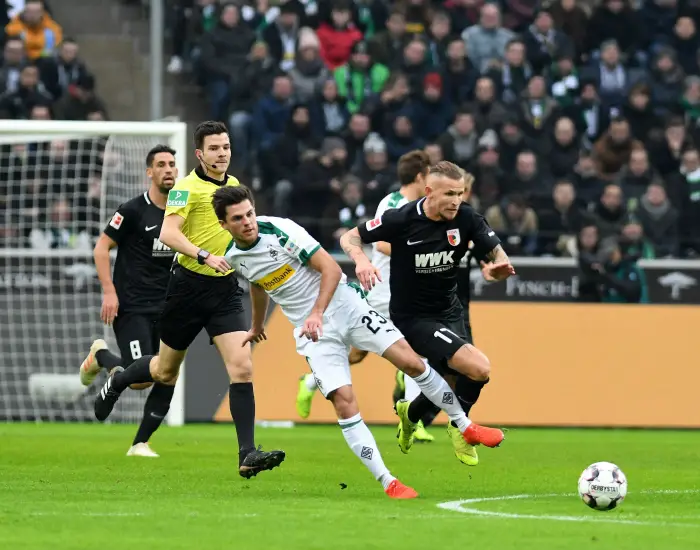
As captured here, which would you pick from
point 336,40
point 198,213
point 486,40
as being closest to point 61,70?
point 336,40

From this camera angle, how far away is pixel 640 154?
61.1 feet

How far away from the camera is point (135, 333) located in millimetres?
11453

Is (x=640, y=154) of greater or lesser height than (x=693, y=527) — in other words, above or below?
above

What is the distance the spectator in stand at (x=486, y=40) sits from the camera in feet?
66.1

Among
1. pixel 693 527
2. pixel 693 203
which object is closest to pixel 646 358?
pixel 693 203

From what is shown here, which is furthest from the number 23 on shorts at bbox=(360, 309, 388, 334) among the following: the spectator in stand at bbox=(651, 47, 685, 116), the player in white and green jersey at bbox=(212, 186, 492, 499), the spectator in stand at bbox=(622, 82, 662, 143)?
the spectator in stand at bbox=(651, 47, 685, 116)

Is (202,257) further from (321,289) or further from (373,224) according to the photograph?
(373,224)

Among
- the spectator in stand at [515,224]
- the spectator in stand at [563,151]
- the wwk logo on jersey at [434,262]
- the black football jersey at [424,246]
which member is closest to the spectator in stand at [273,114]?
the spectator in stand at [515,224]

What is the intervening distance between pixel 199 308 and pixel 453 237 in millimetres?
1751

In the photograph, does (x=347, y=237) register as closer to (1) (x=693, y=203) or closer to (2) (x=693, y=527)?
(2) (x=693, y=527)

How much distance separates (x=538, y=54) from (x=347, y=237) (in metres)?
11.6

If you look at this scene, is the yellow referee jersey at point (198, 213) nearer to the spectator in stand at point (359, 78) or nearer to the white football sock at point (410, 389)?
the white football sock at point (410, 389)

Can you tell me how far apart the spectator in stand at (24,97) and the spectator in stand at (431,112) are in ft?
16.3

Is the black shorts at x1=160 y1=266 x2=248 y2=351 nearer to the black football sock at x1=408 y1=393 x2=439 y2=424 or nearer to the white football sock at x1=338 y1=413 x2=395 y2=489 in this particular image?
the black football sock at x1=408 y1=393 x2=439 y2=424
